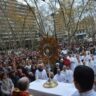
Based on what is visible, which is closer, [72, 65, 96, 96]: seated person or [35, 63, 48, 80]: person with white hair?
[72, 65, 96, 96]: seated person

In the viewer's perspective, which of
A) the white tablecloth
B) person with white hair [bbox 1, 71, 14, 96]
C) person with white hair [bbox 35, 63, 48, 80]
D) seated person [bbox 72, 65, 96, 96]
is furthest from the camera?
person with white hair [bbox 35, 63, 48, 80]

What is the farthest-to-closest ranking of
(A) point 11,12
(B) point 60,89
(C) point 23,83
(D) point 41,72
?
(A) point 11,12, (D) point 41,72, (B) point 60,89, (C) point 23,83

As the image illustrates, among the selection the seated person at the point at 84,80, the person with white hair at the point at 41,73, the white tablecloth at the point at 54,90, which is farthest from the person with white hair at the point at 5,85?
the seated person at the point at 84,80

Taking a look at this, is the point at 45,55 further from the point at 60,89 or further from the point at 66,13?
the point at 66,13

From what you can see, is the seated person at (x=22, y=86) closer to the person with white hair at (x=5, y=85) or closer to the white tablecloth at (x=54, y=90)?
the white tablecloth at (x=54, y=90)

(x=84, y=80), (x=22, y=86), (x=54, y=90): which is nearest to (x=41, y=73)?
(x=54, y=90)

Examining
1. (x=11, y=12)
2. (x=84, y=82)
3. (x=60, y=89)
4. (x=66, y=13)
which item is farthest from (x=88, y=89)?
(x=11, y=12)

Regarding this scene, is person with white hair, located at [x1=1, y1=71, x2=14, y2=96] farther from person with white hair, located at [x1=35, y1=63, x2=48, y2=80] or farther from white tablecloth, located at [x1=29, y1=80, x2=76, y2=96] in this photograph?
white tablecloth, located at [x1=29, y1=80, x2=76, y2=96]

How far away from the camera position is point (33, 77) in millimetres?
11984

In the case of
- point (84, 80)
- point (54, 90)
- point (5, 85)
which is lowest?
point (5, 85)

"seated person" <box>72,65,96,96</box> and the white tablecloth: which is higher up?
"seated person" <box>72,65,96,96</box>

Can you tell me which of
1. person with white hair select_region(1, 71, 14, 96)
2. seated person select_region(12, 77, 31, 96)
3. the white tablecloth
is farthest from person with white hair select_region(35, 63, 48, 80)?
seated person select_region(12, 77, 31, 96)

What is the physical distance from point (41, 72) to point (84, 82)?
29.6ft

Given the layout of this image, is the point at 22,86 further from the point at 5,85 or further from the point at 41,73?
the point at 41,73
